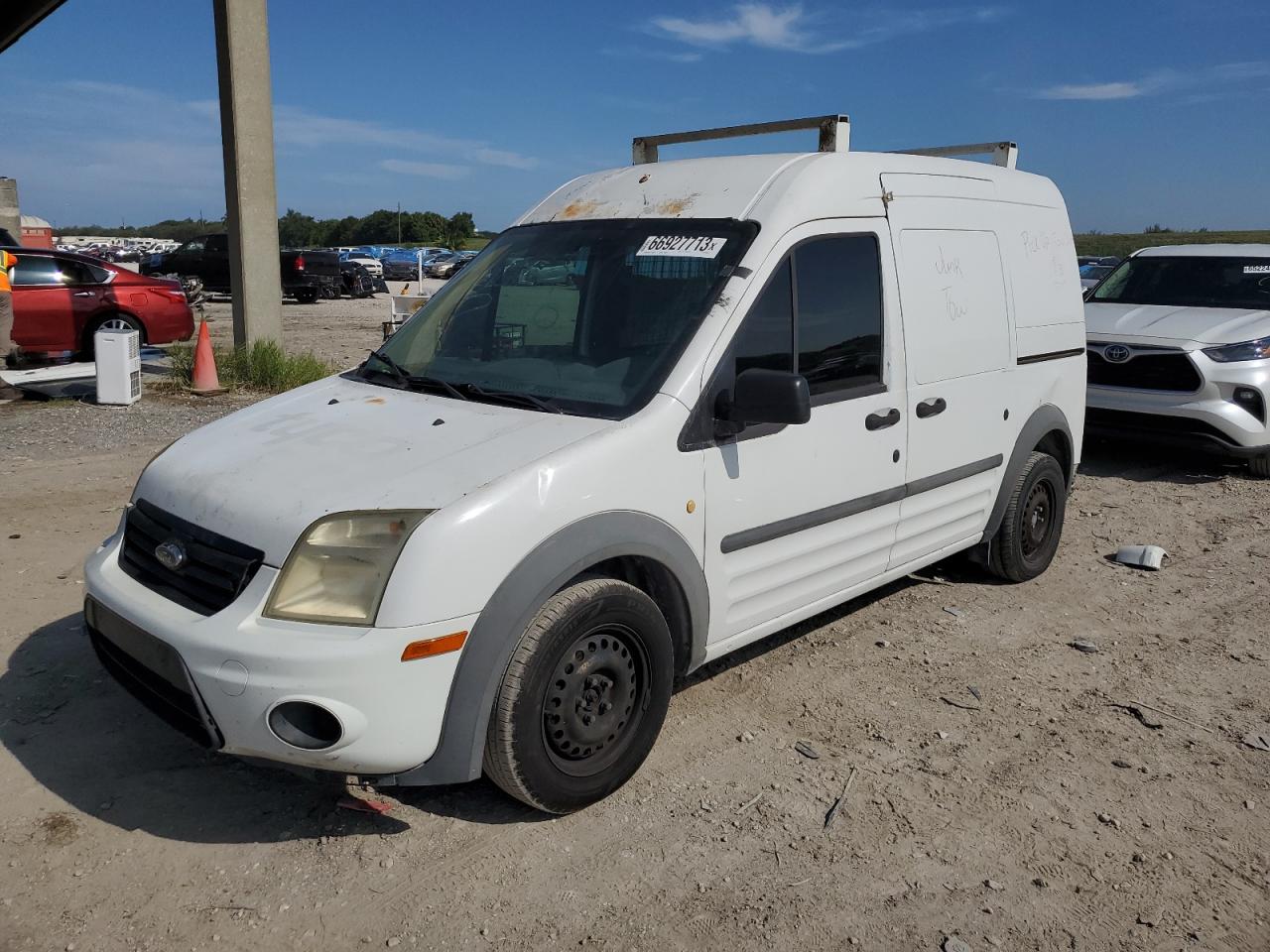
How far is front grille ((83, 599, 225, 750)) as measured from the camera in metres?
2.96

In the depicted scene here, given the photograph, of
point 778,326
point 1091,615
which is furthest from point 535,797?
point 1091,615

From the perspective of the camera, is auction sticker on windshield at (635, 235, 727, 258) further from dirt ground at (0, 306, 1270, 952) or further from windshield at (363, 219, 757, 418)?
dirt ground at (0, 306, 1270, 952)

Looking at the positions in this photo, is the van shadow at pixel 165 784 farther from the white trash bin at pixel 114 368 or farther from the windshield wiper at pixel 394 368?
the white trash bin at pixel 114 368

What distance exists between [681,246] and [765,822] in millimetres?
2040

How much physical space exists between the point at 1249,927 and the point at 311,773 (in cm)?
263

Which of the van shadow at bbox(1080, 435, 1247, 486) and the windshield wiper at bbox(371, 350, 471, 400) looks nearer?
the windshield wiper at bbox(371, 350, 471, 400)

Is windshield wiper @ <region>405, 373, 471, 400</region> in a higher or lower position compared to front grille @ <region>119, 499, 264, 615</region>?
higher

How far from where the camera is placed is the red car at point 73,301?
1247cm

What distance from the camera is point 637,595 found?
10.9 ft

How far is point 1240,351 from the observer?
8.12 m

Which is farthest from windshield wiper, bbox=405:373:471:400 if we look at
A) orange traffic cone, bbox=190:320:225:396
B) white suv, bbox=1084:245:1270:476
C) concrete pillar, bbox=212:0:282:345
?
concrete pillar, bbox=212:0:282:345

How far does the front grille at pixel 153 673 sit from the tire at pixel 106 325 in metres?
10.7

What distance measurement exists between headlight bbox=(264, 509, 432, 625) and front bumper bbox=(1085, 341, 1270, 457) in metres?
7.18

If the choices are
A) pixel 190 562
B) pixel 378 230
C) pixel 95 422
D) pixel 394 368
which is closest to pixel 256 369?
pixel 95 422
